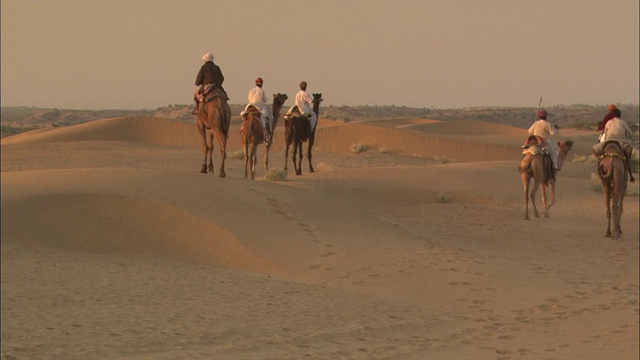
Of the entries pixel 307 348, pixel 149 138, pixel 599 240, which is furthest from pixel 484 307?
pixel 149 138

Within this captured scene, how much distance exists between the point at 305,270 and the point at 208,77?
7016 mm

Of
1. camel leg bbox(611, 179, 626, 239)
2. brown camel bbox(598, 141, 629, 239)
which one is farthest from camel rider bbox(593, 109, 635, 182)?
camel leg bbox(611, 179, 626, 239)

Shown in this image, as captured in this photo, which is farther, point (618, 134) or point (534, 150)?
point (534, 150)

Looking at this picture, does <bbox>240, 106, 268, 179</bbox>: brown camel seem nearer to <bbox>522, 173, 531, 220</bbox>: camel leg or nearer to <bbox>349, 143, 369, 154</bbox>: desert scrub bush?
<bbox>522, 173, 531, 220</bbox>: camel leg

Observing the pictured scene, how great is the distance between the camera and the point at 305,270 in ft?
41.9

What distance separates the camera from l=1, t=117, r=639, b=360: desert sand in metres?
8.88

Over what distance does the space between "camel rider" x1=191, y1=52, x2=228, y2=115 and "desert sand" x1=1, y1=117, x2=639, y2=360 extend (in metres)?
2.40

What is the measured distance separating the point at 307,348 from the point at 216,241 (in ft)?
19.2

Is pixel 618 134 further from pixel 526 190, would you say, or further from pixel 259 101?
pixel 259 101

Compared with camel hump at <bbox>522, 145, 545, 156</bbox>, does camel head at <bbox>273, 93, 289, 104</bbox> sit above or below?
above

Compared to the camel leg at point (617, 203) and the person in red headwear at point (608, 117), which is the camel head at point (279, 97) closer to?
the person in red headwear at point (608, 117)

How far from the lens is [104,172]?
17.4m

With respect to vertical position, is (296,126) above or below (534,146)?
above

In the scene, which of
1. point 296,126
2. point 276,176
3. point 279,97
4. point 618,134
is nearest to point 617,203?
point 618,134
